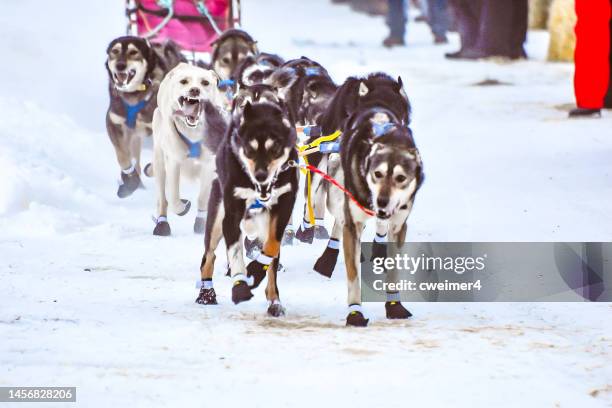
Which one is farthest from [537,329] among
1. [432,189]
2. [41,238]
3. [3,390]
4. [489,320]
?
[432,189]

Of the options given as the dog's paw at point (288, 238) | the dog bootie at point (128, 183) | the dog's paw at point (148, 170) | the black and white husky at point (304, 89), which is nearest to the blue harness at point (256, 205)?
the black and white husky at point (304, 89)

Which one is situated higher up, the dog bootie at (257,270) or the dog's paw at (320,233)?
the dog bootie at (257,270)

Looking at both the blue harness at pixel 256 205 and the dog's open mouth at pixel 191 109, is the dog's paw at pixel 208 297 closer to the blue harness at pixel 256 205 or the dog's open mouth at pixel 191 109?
the blue harness at pixel 256 205

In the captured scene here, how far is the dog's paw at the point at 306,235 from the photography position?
26.1 feet

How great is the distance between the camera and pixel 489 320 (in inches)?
234

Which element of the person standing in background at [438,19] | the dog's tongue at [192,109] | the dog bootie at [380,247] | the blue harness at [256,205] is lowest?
the dog bootie at [380,247]

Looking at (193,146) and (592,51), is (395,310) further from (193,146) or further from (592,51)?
(592,51)

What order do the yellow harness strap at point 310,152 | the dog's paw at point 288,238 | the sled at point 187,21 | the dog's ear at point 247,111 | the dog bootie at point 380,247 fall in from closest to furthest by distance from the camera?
the dog's ear at point 247,111, the dog bootie at point 380,247, the yellow harness strap at point 310,152, the dog's paw at point 288,238, the sled at point 187,21

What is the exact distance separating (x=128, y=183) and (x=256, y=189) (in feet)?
15.3

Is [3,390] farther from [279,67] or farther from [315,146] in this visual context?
[279,67]

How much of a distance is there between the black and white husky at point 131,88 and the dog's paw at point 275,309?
395 cm

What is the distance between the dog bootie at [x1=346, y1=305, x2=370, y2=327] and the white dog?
2.17 meters

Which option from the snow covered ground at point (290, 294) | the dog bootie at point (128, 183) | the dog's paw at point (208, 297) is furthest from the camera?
the dog bootie at point (128, 183)

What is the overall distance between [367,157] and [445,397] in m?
1.34
